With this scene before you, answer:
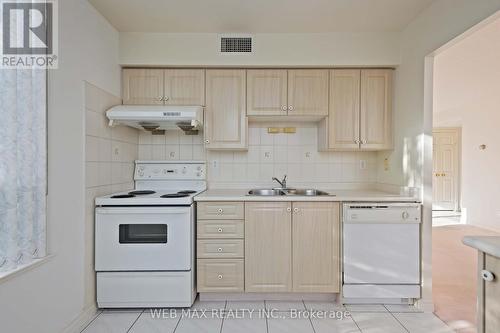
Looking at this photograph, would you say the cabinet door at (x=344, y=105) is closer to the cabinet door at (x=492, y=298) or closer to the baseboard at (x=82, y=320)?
the cabinet door at (x=492, y=298)

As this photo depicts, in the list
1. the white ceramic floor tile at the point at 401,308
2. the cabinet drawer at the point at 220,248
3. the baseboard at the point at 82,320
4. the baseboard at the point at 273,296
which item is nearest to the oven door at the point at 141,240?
the cabinet drawer at the point at 220,248

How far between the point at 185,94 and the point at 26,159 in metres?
1.46

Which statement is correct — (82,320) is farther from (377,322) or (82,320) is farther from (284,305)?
(377,322)

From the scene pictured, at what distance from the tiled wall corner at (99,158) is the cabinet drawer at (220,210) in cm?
83

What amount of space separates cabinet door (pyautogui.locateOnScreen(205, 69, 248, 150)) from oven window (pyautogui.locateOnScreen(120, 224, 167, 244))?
90cm

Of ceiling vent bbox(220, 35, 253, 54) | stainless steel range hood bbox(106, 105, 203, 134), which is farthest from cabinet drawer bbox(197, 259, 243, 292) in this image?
ceiling vent bbox(220, 35, 253, 54)

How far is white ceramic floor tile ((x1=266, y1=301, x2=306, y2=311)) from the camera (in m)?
2.28

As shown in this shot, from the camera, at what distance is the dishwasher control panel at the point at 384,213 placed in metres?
2.26

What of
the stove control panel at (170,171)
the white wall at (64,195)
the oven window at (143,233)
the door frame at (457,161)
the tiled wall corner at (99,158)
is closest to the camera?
the white wall at (64,195)

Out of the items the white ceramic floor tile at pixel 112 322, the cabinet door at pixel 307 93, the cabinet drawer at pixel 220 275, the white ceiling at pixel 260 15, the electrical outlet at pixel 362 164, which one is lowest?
the white ceramic floor tile at pixel 112 322

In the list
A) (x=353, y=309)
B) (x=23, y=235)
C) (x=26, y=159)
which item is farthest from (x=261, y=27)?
(x=353, y=309)

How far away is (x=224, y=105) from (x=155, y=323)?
194cm

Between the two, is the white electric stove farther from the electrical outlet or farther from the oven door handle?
the electrical outlet

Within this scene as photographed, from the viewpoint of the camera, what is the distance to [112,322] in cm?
207
